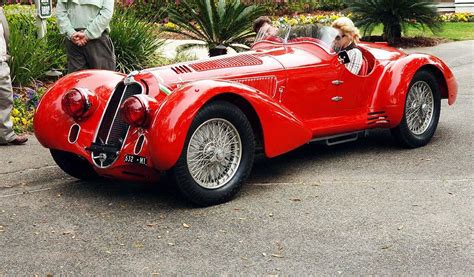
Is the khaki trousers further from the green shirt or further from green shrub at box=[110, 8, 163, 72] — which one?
green shrub at box=[110, 8, 163, 72]

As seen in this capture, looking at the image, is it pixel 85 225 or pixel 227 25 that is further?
pixel 227 25

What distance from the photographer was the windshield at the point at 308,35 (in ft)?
25.0

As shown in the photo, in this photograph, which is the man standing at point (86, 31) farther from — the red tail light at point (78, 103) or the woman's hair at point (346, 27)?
the woman's hair at point (346, 27)

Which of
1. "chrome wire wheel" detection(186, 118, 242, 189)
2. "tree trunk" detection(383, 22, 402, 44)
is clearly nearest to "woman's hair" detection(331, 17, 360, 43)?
"chrome wire wheel" detection(186, 118, 242, 189)

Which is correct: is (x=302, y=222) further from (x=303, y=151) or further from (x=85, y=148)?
(x=303, y=151)

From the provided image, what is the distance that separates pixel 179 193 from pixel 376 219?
150cm

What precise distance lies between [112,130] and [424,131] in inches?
138

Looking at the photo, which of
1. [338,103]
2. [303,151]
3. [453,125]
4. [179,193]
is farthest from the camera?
[453,125]

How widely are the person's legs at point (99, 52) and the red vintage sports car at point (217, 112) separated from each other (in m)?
1.99

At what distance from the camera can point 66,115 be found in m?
6.47

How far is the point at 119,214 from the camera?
5.96m

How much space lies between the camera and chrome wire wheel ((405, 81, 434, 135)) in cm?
805

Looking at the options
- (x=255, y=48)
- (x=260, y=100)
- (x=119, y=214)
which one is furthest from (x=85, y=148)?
(x=255, y=48)

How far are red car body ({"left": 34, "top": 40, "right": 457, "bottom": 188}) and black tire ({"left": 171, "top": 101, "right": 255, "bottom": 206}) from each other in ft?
0.29
